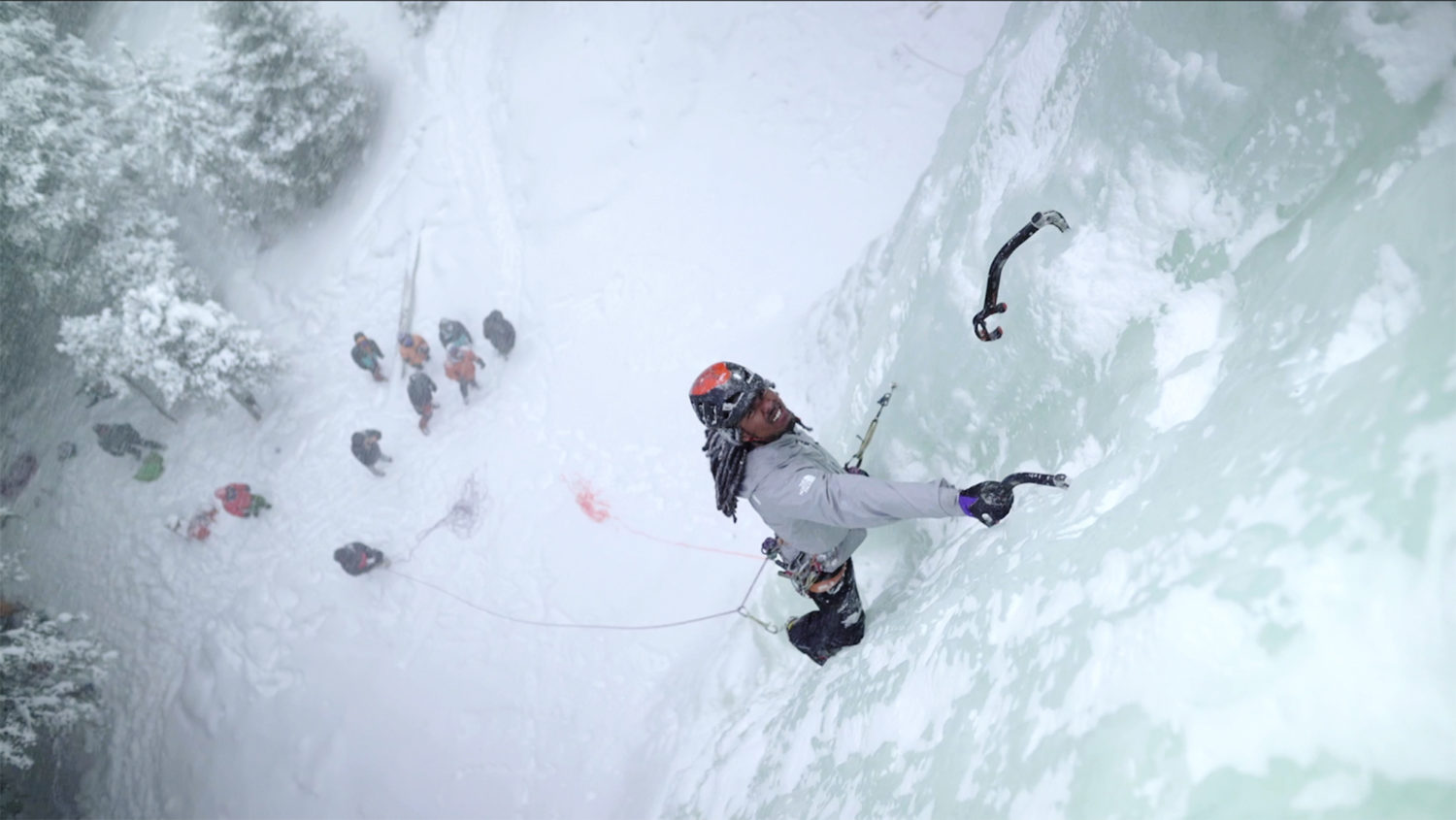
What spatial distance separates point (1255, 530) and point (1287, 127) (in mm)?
1736

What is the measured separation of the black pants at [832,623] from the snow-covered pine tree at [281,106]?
1537 cm

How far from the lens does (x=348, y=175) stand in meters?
15.7

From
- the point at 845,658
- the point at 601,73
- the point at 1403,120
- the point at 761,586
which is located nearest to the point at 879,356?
the point at 845,658

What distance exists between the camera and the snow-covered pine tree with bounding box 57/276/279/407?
11219mm

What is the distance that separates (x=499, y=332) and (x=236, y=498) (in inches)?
184

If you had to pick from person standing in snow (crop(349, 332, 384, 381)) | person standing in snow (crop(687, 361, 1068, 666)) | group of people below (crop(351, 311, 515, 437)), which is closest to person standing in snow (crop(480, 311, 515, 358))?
group of people below (crop(351, 311, 515, 437))

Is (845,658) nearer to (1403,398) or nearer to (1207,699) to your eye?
(1207,699)

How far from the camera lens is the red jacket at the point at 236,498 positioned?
1059 cm

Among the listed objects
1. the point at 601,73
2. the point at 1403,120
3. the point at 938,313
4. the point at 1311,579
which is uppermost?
the point at 601,73

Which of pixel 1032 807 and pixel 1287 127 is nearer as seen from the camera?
pixel 1032 807

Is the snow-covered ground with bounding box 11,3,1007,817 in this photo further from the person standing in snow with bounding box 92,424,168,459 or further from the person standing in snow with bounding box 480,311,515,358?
the person standing in snow with bounding box 92,424,168,459

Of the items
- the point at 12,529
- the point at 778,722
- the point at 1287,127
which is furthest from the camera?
the point at 12,529

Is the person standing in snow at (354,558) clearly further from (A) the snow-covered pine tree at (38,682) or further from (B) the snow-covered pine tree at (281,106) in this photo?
(B) the snow-covered pine tree at (281,106)

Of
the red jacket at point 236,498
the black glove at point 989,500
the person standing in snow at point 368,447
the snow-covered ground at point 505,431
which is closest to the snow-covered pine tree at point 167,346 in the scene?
the snow-covered ground at point 505,431
